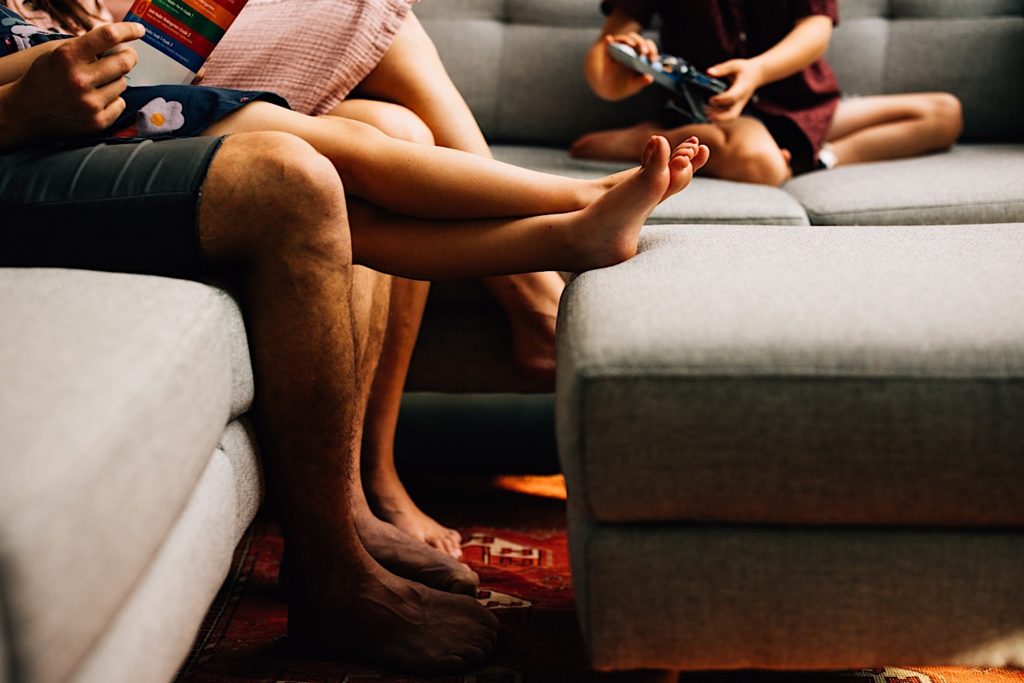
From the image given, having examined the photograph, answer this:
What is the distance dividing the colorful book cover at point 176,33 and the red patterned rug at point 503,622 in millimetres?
616

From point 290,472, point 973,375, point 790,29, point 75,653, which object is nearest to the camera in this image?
point 75,653

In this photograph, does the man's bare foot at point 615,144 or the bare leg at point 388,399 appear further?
the man's bare foot at point 615,144

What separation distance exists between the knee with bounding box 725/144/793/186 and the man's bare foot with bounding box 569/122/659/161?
7.1 inches

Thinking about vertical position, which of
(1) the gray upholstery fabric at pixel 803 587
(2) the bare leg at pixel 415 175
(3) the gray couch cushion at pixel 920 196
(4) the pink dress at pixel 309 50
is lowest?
A: (3) the gray couch cushion at pixel 920 196

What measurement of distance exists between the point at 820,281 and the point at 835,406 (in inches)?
5.5

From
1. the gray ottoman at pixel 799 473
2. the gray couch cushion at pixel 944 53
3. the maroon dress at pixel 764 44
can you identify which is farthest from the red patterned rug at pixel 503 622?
the gray couch cushion at pixel 944 53

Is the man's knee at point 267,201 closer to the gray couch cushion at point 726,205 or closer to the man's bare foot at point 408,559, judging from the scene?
the man's bare foot at point 408,559

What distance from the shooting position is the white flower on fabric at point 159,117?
0.95m

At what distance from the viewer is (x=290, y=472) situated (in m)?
0.90

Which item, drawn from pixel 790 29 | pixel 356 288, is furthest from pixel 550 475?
pixel 790 29

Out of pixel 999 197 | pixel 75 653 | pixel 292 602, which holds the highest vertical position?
pixel 75 653

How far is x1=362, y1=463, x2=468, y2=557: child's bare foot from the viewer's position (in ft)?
4.06

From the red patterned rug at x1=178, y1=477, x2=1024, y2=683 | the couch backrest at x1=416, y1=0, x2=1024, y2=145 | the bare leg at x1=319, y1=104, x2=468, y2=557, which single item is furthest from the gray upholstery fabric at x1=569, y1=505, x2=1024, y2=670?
the couch backrest at x1=416, y1=0, x2=1024, y2=145

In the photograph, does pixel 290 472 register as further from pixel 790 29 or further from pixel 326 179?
pixel 790 29
